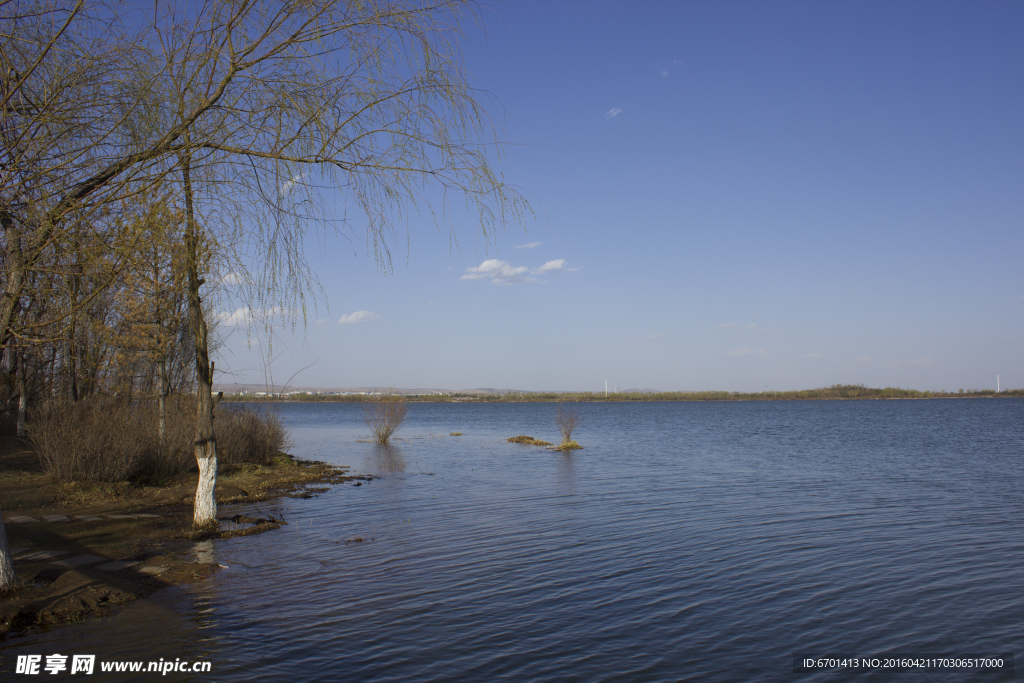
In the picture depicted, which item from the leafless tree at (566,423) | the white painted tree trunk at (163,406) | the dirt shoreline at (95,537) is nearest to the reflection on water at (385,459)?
the dirt shoreline at (95,537)

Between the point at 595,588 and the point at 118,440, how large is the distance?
1181 cm

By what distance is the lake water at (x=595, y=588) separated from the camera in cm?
601

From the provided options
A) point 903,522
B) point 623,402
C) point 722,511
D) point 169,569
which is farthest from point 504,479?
point 623,402

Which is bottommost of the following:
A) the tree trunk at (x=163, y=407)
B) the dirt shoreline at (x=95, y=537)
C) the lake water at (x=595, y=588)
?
the lake water at (x=595, y=588)

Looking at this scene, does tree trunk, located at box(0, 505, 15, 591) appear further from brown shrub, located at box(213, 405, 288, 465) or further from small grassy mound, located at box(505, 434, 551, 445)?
small grassy mound, located at box(505, 434, 551, 445)

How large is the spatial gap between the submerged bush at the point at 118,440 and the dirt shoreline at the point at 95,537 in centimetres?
48

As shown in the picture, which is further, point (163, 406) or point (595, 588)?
point (163, 406)

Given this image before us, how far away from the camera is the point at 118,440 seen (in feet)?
45.9

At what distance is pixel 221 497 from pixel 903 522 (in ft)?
51.7

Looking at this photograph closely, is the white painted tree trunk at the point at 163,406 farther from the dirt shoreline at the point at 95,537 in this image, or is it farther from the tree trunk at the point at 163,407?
the dirt shoreline at the point at 95,537

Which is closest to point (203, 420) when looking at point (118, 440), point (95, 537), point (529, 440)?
point (95, 537)

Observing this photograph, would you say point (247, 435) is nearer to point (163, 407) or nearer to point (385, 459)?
point (163, 407)

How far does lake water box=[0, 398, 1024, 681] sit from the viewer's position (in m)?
6.01

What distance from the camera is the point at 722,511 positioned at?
14.1m
